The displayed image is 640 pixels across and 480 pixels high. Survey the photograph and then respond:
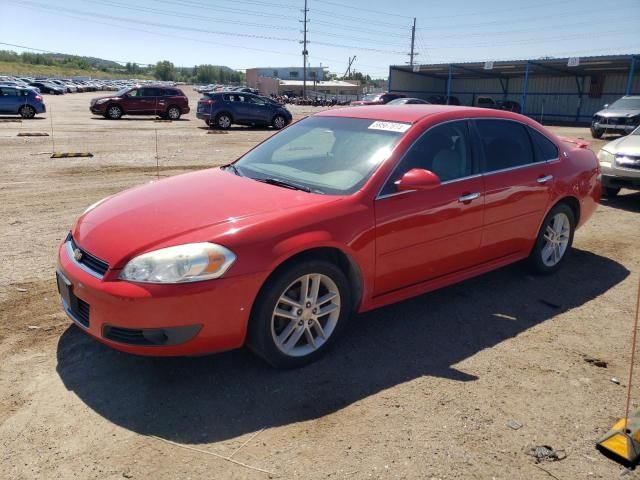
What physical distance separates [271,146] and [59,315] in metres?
2.19

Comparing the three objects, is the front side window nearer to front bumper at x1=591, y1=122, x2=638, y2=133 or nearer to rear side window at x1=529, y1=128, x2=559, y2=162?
rear side window at x1=529, y1=128, x2=559, y2=162

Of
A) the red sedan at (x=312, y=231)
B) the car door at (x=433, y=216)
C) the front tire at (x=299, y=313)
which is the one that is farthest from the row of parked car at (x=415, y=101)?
the front tire at (x=299, y=313)

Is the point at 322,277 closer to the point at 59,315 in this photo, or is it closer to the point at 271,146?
the point at 271,146

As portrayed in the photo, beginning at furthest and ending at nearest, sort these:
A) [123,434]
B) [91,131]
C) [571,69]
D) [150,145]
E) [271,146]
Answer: [571,69], [91,131], [150,145], [271,146], [123,434]

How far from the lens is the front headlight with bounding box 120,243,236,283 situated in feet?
9.68

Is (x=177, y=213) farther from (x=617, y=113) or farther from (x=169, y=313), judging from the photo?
(x=617, y=113)

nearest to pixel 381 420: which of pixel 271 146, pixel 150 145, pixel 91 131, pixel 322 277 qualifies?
pixel 322 277

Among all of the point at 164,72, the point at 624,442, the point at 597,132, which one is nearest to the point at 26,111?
the point at 597,132

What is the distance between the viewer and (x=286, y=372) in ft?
11.1

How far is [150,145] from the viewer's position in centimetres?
1575

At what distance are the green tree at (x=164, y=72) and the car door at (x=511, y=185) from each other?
175762 millimetres

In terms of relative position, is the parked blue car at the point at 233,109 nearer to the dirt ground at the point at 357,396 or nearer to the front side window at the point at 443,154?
the dirt ground at the point at 357,396

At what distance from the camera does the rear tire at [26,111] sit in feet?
81.6

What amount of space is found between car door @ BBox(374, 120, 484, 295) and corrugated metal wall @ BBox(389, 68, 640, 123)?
31509 mm
